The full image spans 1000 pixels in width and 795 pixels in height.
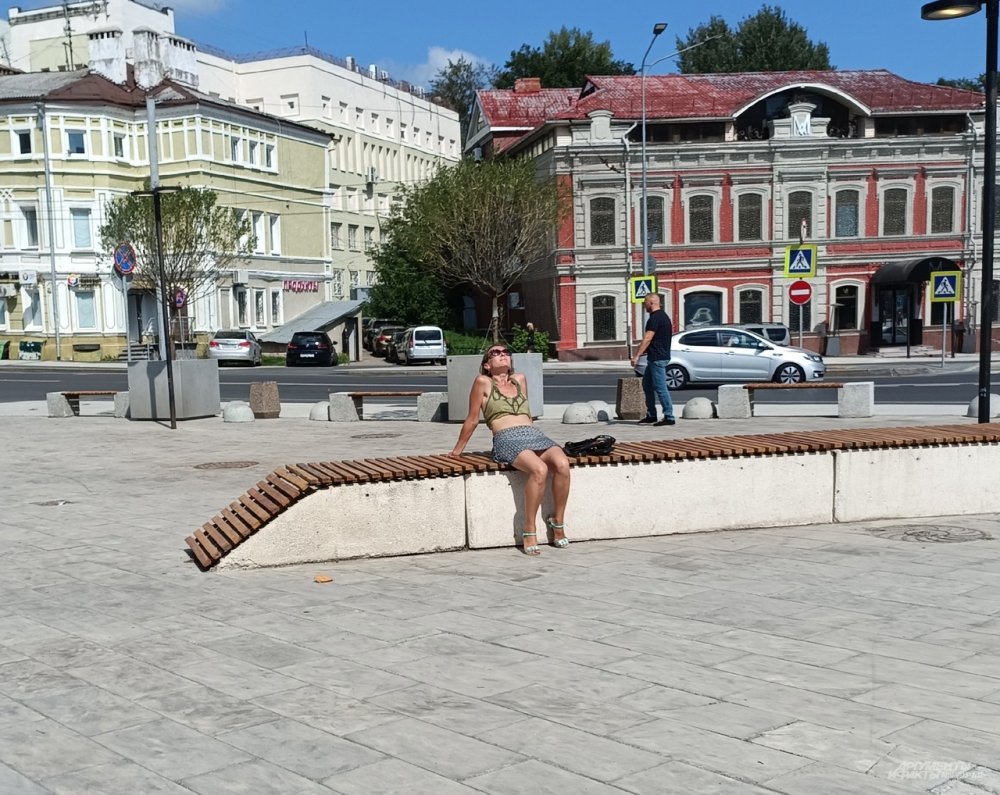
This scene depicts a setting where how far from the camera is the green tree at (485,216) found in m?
36.4

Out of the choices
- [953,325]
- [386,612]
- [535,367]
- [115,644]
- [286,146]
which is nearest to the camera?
[115,644]

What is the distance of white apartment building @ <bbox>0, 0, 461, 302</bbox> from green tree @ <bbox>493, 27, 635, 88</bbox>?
10634mm

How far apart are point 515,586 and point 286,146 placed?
179 feet

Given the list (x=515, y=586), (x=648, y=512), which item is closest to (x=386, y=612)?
(x=515, y=586)

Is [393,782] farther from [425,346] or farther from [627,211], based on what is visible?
[627,211]

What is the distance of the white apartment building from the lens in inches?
2366

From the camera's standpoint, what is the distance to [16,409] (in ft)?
80.5

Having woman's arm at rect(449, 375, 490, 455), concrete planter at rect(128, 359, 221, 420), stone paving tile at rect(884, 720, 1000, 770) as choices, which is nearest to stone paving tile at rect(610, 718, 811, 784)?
stone paving tile at rect(884, 720, 1000, 770)

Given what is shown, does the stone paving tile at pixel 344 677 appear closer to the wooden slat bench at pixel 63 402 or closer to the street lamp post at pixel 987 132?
the street lamp post at pixel 987 132

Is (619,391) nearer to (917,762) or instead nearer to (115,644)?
(115,644)

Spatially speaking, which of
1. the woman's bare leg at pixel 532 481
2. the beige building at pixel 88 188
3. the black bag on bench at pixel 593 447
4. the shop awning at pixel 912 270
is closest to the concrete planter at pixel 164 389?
the black bag on bench at pixel 593 447

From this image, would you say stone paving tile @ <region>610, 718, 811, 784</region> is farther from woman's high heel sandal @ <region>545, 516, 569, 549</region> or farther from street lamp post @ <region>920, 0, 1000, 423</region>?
street lamp post @ <region>920, 0, 1000, 423</region>

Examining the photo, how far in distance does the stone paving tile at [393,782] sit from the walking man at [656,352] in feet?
38.0

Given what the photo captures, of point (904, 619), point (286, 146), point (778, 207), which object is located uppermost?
point (286, 146)
